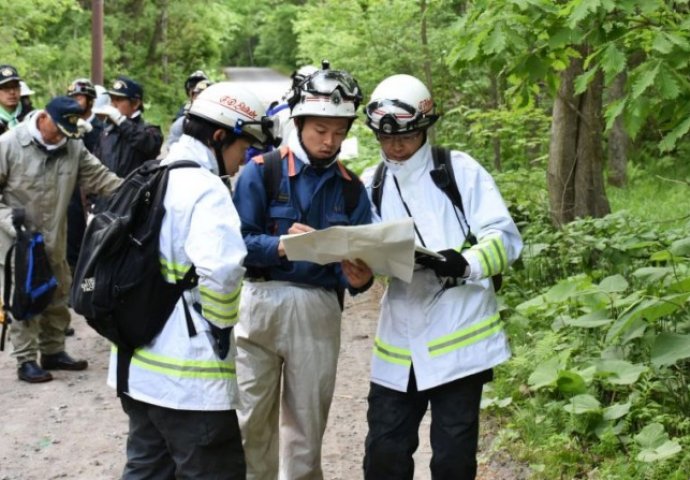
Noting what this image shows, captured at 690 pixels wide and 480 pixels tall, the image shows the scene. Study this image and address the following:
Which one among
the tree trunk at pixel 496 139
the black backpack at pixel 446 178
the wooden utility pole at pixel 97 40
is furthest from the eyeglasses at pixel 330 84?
the wooden utility pole at pixel 97 40

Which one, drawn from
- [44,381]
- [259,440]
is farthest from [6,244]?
[259,440]

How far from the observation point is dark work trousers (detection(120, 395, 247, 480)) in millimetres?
3727

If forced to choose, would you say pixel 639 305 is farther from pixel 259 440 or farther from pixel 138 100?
pixel 138 100

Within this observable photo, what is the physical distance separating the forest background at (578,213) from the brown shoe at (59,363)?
332 centimetres

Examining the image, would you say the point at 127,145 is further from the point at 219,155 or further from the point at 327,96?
the point at 219,155

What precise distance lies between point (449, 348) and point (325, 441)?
7.92 feet

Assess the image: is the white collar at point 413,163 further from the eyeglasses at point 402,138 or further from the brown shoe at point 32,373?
the brown shoe at point 32,373

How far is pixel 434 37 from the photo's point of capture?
1391 cm

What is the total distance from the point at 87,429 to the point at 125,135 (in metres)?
3.46

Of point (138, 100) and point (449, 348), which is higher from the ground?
point (138, 100)

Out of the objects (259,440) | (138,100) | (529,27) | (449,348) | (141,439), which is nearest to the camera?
(141,439)

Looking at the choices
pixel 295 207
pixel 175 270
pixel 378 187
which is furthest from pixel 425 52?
pixel 175 270

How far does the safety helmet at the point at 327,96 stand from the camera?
4.19 m

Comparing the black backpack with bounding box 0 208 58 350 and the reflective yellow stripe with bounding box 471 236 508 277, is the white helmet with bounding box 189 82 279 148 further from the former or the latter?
the black backpack with bounding box 0 208 58 350
